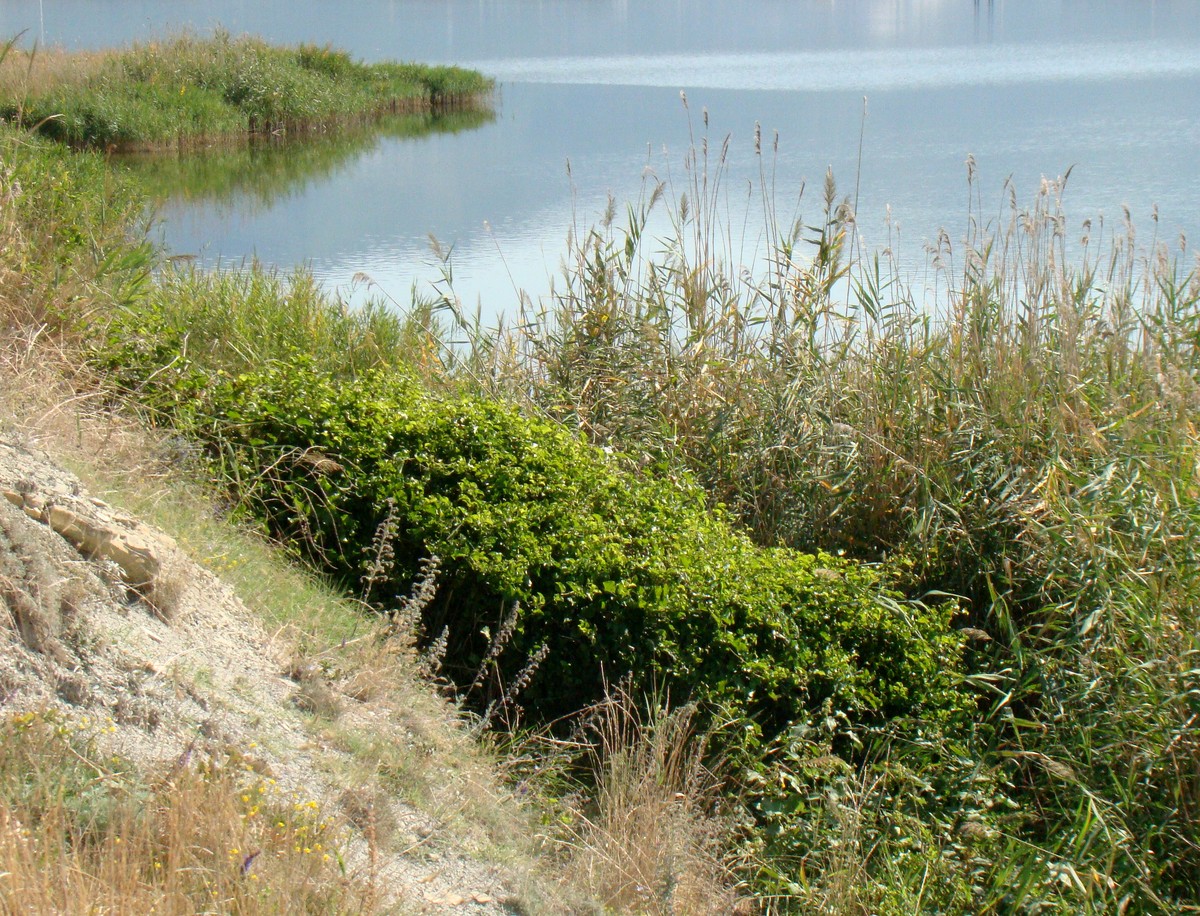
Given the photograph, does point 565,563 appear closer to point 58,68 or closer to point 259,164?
point 259,164

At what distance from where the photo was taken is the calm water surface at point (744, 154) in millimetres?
11008

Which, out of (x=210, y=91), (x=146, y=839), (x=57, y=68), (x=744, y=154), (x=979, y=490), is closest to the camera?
(x=146, y=839)

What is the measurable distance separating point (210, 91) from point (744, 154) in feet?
38.5

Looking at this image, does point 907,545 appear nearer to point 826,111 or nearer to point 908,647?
point 908,647

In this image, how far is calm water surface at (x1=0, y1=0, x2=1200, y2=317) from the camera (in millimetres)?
11008

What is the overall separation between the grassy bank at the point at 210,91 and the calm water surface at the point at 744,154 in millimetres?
1825

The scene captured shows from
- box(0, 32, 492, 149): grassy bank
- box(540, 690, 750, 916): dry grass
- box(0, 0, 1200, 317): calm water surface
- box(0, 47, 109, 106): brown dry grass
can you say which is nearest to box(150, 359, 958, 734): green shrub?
box(540, 690, 750, 916): dry grass

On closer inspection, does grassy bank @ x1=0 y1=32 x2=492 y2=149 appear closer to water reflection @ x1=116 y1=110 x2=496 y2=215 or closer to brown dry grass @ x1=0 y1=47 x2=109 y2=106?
brown dry grass @ x1=0 y1=47 x2=109 y2=106

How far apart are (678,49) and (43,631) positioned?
44.4 metres

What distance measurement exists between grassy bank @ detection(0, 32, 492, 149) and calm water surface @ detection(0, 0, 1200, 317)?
71.9 inches

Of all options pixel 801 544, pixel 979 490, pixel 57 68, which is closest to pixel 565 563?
pixel 801 544

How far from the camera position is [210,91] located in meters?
21.7

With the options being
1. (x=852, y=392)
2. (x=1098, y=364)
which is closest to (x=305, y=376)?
(x=852, y=392)

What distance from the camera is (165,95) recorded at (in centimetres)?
2053
